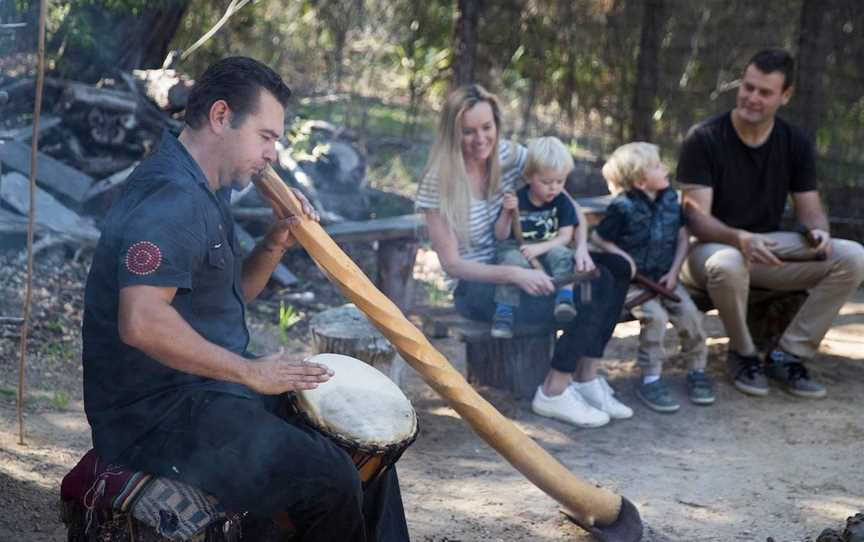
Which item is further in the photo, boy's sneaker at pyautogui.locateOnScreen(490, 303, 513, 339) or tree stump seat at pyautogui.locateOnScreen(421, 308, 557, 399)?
tree stump seat at pyautogui.locateOnScreen(421, 308, 557, 399)

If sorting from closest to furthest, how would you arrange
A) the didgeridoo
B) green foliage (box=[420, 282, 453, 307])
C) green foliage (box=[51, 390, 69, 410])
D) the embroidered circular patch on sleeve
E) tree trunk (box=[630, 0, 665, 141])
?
1. the embroidered circular patch on sleeve
2. the didgeridoo
3. green foliage (box=[51, 390, 69, 410])
4. green foliage (box=[420, 282, 453, 307])
5. tree trunk (box=[630, 0, 665, 141])

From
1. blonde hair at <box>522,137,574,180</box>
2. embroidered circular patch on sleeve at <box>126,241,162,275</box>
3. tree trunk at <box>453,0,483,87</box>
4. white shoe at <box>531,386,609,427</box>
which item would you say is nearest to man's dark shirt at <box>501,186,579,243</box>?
blonde hair at <box>522,137,574,180</box>

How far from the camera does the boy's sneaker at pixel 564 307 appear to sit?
4938 mm

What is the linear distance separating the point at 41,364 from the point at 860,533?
363cm

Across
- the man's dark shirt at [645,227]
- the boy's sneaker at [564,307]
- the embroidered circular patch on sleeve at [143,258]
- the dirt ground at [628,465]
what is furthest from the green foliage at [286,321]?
the embroidered circular patch on sleeve at [143,258]

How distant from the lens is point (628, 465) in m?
4.65

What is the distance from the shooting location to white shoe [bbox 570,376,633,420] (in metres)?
5.20

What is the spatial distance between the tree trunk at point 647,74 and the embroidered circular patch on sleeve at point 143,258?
6375mm

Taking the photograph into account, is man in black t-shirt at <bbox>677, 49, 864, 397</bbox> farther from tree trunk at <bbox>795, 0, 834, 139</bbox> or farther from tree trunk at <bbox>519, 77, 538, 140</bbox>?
tree trunk at <bbox>519, 77, 538, 140</bbox>

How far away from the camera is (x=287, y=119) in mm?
8062

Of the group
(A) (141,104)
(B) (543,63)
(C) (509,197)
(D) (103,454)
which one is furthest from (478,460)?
(B) (543,63)

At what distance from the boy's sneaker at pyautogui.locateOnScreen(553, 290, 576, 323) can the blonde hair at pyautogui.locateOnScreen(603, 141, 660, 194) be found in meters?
0.65

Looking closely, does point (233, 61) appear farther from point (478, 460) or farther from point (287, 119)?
point (287, 119)

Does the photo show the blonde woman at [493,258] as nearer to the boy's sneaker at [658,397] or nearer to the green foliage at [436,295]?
the boy's sneaker at [658,397]
